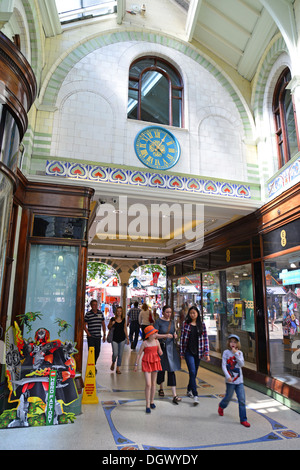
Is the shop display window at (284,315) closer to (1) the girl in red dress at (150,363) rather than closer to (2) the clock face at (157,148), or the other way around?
(1) the girl in red dress at (150,363)

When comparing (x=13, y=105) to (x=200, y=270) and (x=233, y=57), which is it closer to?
(x=233, y=57)

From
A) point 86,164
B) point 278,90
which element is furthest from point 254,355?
point 278,90

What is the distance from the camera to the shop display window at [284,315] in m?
5.06

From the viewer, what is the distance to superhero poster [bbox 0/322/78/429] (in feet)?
12.0

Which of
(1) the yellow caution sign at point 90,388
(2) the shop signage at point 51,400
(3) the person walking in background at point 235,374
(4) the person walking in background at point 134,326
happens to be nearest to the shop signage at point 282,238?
(3) the person walking in background at point 235,374

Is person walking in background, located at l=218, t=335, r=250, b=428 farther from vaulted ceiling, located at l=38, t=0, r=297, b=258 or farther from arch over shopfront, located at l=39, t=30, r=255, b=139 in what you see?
arch over shopfront, located at l=39, t=30, r=255, b=139

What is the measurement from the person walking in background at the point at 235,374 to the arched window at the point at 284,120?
356 cm

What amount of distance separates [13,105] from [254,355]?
5.77 metres

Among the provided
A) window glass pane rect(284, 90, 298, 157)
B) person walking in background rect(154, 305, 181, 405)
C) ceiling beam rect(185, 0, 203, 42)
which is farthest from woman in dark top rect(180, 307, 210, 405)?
ceiling beam rect(185, 0, 203, 42)

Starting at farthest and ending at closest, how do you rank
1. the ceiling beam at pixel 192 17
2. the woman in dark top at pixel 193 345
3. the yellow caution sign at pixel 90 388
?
the ceiling beam at pixel 192 17
the woman in dark top at pixel 193 345
the yellow caution sign at pixel 90 388

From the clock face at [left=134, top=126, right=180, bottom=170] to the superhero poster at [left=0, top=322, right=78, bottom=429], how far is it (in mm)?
3365
